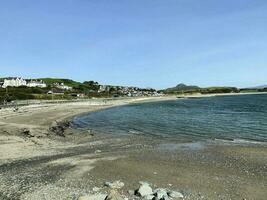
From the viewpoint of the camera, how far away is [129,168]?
80.3ft

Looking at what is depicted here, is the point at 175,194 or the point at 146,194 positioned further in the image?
the point at 175,194

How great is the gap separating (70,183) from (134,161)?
741cm

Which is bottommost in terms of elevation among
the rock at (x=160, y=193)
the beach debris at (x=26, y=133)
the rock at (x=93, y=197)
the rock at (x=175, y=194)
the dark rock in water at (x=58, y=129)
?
the dark rock in water at (x=58, y=129)

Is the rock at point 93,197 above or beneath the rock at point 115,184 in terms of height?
above

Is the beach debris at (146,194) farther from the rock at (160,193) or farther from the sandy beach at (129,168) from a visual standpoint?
the sandy beach at (129,168)

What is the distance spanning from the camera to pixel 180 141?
38.3 m

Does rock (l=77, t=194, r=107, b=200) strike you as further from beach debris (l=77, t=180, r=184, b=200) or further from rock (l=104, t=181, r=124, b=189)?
rock (l=104, t=181, r=124, b=189)

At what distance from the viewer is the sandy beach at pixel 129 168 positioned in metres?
19.1

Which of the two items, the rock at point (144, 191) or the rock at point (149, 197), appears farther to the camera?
the rock at point (144, 191)

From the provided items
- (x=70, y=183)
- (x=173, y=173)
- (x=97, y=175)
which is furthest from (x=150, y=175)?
(x=70, y=183)

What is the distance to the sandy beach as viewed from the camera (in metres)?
19.1

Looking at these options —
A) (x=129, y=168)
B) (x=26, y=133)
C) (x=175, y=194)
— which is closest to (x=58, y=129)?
(x=26, y=133)

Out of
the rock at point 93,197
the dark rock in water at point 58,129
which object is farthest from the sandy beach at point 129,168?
the dark rock in water at point 58,129

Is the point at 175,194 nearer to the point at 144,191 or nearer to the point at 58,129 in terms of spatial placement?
the point at 144,191
